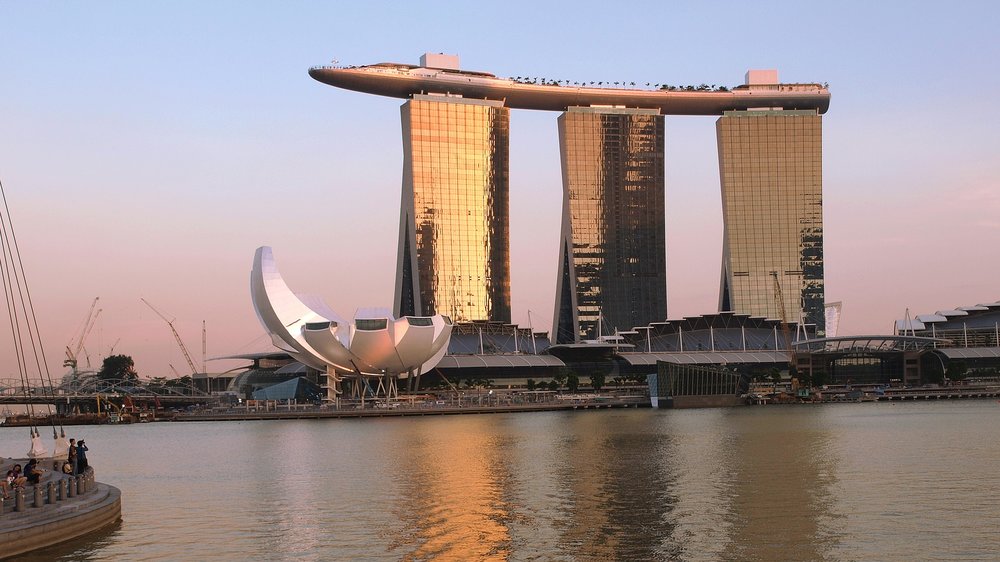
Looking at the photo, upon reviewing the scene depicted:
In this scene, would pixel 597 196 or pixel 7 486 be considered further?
pixel 597 196

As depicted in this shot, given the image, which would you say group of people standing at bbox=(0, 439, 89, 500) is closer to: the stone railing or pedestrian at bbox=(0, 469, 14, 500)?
pedestrian at bbox=(0, 469, 14, 500)

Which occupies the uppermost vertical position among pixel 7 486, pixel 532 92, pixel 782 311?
pixel 532 92

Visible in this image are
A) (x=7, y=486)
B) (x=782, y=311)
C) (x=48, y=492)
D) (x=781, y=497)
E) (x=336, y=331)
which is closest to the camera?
(x=7, y=486)

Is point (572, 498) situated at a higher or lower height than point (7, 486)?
lower

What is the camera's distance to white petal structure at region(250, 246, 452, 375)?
126 m

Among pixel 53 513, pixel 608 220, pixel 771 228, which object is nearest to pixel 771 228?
pixel 771 228

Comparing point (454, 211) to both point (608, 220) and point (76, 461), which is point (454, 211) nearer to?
point (608, 220)

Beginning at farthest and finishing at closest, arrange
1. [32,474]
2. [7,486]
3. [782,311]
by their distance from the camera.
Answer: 1. [782,311]
2. [32,474]
3. [7,486]

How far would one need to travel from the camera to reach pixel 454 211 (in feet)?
600

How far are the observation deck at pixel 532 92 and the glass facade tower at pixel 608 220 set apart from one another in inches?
94.9

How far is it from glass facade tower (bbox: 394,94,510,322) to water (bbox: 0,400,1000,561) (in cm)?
10515

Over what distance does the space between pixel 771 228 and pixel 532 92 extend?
4361 cm

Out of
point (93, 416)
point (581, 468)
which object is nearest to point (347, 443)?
point (581, 468)

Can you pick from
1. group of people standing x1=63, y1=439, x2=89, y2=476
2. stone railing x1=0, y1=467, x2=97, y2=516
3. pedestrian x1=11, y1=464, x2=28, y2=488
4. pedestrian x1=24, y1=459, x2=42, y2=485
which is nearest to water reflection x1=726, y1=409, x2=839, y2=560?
stone railing x1=0, y1=467, x2=97, y2=516
